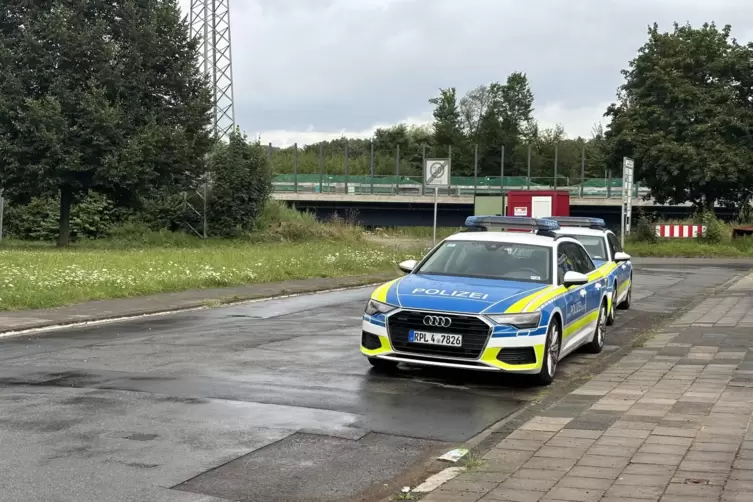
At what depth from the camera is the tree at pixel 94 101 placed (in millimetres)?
33500

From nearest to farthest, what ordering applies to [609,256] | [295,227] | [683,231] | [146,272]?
[609,256], [146,272], [683,231], [295,227]

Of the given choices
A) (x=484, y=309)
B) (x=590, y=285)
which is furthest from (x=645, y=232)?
(x=484, y=309)

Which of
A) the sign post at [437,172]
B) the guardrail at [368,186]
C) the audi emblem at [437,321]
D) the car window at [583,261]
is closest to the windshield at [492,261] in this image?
the car window at [583,261]

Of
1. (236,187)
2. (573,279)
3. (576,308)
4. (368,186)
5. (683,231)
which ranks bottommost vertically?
(683,231)

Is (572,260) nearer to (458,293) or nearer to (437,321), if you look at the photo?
(458,293)

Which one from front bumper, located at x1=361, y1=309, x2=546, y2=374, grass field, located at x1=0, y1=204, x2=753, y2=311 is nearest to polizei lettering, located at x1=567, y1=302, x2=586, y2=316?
front bumper, located at x1=361, y1=309, x2=546, y2=374

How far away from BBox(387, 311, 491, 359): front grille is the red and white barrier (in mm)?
37007

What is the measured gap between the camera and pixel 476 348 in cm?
851

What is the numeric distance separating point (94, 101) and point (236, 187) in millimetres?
11102

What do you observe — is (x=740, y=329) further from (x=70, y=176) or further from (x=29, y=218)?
(x=29, y=218)

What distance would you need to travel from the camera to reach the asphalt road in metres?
5.30

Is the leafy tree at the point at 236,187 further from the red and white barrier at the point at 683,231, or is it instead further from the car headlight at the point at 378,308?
the car headlight at the point at 378,308

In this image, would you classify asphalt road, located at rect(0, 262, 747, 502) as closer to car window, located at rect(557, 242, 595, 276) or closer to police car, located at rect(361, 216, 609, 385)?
police car, located at rect(361, 216, 609, 385)

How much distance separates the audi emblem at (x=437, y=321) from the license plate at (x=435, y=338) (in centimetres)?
9
